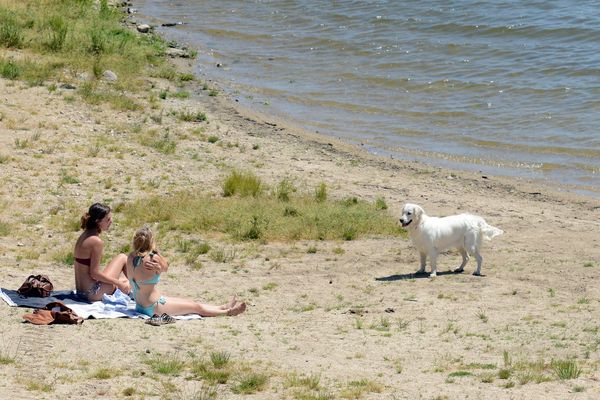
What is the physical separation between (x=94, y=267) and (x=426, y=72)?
61.8ft

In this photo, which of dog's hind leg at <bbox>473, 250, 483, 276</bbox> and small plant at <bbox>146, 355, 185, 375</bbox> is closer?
small plant at <bbox>146, 355, 185, 375</bbox>

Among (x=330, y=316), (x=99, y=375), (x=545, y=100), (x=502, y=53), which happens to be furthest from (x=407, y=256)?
(x=502, y=53)

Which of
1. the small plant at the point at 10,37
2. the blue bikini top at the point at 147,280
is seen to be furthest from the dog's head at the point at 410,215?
the small plant at the point at 10,37

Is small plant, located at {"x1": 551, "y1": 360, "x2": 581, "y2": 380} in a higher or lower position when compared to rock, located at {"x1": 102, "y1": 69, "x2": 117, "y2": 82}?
lower

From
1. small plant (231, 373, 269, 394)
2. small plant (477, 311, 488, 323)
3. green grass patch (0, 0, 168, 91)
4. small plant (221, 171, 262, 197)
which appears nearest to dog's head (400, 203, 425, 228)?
small plant (477, 311, 488, 323)

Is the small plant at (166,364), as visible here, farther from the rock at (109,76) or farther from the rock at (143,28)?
the rock at (143,28)

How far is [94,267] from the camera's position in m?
10.7

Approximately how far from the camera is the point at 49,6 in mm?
28797

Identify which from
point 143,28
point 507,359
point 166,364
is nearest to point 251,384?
point 166,364

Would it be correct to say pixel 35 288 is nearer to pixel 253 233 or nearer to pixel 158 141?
pixel 253 233

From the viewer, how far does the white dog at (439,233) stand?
1295 centimetres

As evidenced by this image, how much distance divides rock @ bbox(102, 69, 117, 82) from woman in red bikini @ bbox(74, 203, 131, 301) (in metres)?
11.0

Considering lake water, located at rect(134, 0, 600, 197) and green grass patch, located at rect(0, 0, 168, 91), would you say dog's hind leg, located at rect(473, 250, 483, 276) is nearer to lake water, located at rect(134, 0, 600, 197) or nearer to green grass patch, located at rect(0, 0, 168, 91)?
lake water, located at rect(134, 0, 600, 197)

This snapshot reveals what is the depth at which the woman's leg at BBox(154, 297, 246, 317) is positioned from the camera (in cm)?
1044
